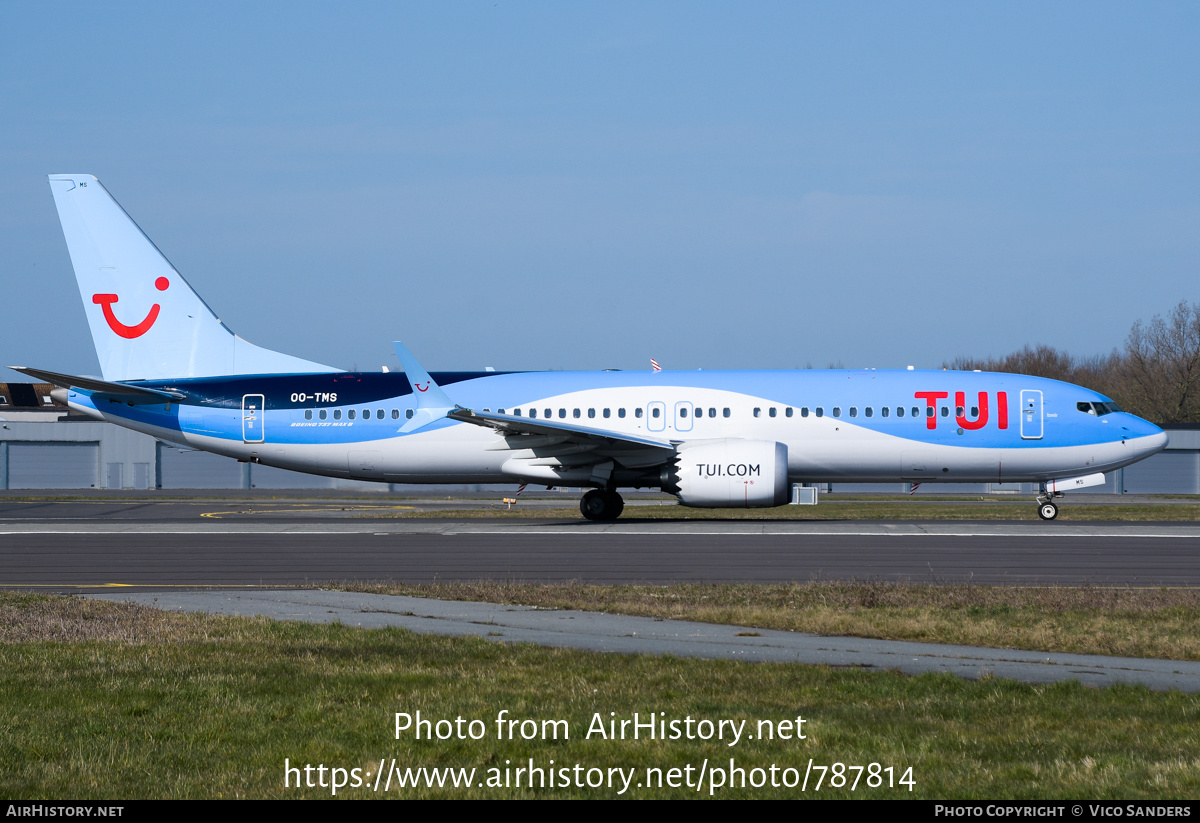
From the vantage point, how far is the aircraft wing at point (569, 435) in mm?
29183

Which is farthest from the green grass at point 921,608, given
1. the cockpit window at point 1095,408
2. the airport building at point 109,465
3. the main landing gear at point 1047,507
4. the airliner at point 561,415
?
the airport building at point 109,465

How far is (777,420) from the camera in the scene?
3058 cm

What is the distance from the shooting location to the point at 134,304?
32.9m

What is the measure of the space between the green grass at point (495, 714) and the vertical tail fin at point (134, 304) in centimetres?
2307

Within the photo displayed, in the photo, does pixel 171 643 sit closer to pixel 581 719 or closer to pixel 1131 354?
pixel 581 719

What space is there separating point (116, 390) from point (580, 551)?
16.6 m

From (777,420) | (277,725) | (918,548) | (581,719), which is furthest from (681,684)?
(777,420)

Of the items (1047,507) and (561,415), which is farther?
(561,415)

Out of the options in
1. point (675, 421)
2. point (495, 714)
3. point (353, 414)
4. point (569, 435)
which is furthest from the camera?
point (353, 414)

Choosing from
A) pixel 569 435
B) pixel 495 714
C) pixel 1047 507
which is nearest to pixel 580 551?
pixel 569 435

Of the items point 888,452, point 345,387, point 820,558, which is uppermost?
Answer: point 345,387

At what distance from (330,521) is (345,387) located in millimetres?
3862

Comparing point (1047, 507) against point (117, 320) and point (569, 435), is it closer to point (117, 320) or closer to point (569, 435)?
point (569, 435)

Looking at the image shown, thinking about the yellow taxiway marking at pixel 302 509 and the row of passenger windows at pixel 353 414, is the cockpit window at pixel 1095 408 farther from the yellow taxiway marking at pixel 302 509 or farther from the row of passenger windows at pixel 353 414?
the yellow taxiway marking at pixel 302 509
